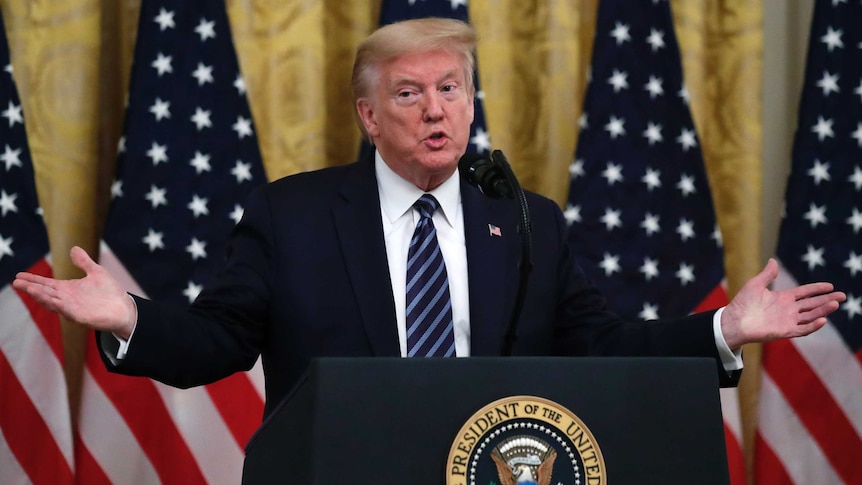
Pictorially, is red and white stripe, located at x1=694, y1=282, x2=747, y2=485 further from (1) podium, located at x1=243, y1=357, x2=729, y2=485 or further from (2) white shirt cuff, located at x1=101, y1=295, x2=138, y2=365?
(2) white shirt cuff, located at x1=101, y1=295, x2=138, y2=365

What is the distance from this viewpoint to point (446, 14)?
13.9 ft

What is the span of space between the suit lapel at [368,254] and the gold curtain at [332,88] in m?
1.53

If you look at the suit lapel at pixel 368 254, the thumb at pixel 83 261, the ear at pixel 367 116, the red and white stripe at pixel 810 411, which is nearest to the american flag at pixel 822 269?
the red and white stripe at pixel 810 411

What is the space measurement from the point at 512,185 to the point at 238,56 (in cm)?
231

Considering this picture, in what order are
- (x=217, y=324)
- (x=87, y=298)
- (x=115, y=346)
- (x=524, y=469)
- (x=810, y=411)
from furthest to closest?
(x=810, y=411), (x=217, y=324), (x=115, y=346), (x=87, y=298), (x=524, y=469)

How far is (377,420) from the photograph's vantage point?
1.62 meters

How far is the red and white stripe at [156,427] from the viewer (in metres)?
3.88

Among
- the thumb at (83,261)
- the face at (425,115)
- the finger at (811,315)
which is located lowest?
the finger at (811,315)

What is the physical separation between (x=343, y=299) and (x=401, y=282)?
15 centimetres

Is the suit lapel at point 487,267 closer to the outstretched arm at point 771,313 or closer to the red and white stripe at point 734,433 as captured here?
the outstretched arm at point 771,313

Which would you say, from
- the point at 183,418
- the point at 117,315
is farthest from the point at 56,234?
the point at 117,315

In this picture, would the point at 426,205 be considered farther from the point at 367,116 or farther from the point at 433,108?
the point at 367,116

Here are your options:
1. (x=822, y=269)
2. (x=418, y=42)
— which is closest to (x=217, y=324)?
(x=418, y=42)

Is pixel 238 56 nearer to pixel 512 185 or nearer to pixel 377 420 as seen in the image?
pixel 512 185
